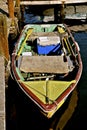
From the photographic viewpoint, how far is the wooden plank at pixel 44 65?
495 inches

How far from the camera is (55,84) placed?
452 inches

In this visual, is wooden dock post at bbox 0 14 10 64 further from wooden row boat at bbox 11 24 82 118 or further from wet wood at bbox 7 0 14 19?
wet wood at bbox 7 0 14 19

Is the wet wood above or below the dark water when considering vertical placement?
above

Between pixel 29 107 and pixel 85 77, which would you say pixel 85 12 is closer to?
pixel 85 77

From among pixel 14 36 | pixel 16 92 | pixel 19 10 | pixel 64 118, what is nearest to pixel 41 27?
pixel 14 36

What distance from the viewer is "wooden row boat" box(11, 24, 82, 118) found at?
35.9 feet

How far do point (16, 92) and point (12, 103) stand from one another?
629 millimetres

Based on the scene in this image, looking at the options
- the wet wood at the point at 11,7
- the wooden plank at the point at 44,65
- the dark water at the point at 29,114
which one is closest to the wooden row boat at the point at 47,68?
the wooden plank at the point at 44,65

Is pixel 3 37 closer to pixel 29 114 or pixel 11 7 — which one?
pixel 29 114

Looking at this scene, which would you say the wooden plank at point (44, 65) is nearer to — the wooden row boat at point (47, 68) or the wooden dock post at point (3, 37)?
the wooden row boat at point (47, 68)

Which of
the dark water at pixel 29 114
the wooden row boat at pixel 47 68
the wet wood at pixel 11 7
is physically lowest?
the dark water at pixel 29 114

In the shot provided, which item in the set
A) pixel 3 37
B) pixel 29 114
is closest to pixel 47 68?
pixel 29 114

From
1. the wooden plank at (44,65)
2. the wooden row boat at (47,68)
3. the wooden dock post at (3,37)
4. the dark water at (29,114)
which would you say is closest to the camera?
the wooden row boat at (47,68)

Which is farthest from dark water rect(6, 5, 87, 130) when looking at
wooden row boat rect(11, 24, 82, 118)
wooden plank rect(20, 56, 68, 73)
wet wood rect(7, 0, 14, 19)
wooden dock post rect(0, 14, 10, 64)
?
wet wood rect(7, 0, 14, 19)
